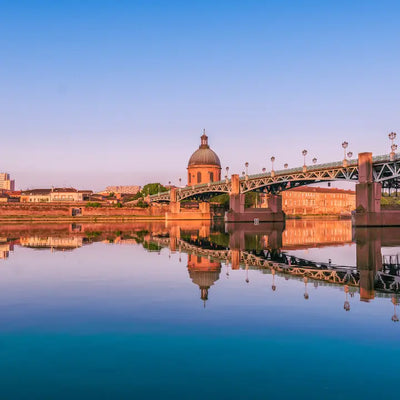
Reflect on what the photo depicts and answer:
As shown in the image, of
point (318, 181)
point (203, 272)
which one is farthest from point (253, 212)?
point (203, 272)

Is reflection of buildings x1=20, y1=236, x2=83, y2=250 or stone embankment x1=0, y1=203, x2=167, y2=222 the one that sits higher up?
stone embankment x1=0, y1=203, x2=167, y2=222

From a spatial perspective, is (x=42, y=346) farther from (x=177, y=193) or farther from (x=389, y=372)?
(x=177, y=193)

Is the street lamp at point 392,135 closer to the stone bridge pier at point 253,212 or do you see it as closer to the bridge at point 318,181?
the bridge at point 318,181

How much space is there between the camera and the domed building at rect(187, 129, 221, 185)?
170500 millimetres

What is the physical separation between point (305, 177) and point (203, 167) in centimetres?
8039

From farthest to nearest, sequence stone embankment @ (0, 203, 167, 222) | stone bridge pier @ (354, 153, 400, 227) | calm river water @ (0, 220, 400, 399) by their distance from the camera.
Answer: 1. stone embankment @ (0, 203, 167, 222)
2. stone bridge pier @ (354, 153, 400, 227)
3. calm river water @ (0, 220, 400, 399)

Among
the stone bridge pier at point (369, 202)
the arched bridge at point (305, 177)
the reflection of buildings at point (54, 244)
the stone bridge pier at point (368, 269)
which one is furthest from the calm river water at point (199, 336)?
the arched bridge at point (305, 177)

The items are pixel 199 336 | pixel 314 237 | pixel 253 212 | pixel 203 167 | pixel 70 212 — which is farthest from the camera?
pixel 203 167

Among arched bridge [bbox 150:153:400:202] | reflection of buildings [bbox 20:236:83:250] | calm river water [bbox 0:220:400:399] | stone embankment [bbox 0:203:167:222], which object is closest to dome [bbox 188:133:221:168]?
arched bridge [bbox 150:153:400:202]

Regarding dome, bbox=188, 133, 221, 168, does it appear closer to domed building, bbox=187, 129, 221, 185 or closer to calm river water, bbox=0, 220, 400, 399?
domed building, bbox=187, 129, 221, 185

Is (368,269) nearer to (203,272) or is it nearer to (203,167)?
(203,272)

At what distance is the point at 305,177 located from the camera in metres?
92.9

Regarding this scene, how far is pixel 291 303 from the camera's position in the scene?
16.1 m

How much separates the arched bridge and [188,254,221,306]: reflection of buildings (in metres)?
48.8
